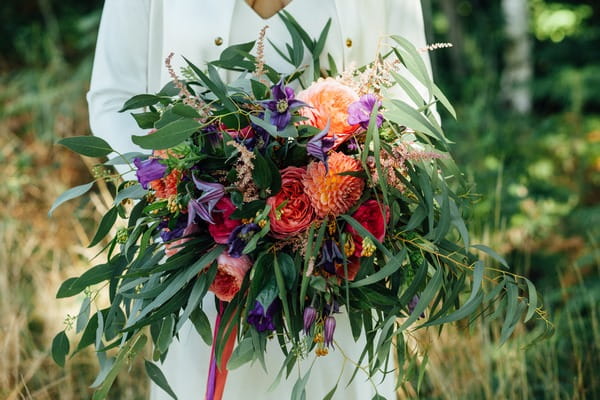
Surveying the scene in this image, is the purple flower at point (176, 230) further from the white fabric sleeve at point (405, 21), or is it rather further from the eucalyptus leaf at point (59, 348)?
the white fabric sleeve at point (405, 21)

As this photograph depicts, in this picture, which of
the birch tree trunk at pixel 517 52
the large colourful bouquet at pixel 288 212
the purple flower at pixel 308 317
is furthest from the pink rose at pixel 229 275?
the birch tree trunk at pixel 517 52

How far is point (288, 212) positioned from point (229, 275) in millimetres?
164

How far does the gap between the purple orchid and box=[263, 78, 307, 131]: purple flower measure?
14 cm

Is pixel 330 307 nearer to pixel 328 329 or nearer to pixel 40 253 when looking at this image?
pixel 328 329

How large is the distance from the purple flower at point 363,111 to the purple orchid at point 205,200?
0.78ft

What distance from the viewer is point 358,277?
128 cm

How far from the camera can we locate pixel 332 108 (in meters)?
1.29

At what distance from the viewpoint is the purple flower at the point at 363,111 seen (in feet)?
4.11

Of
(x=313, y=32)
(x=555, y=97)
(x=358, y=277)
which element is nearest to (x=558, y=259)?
(x=555, y=97)

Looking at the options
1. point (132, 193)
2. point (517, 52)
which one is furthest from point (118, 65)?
point (517, 52)

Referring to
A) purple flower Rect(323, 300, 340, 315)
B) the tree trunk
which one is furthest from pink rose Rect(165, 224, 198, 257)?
the tree trunk

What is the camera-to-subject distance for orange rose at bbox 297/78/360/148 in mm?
1284

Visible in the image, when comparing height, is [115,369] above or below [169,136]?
below

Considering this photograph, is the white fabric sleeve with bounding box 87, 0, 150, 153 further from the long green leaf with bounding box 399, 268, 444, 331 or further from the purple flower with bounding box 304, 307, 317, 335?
the long green leaf with bounding box 399, 268, 444, 331
